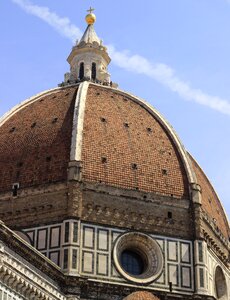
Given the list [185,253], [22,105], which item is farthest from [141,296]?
[22,105]

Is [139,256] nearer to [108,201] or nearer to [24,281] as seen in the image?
[108,201]

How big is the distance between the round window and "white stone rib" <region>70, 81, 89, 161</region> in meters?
3.65

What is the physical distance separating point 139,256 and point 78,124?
576 centimetres

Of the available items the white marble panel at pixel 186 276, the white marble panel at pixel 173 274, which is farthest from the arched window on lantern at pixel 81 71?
the white marble panel at pixel 186 276

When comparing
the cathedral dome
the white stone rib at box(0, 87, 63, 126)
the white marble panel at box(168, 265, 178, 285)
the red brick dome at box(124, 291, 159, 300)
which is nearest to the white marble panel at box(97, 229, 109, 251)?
the cathedral dome

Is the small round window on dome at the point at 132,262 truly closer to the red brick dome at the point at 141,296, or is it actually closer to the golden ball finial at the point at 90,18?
the red brick dome at the point at 141,296

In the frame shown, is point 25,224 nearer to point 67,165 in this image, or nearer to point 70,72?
point 67,165

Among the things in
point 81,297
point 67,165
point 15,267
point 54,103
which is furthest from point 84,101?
point 15,267

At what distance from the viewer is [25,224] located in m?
29.6

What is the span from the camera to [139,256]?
30094 mm

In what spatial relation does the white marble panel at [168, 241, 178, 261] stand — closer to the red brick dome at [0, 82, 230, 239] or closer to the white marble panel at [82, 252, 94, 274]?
the red brick dome at [0, 82, 230, 239]

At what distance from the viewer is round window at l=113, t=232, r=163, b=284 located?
95.9 feet

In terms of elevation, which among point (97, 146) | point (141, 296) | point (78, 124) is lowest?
point (141, 296)

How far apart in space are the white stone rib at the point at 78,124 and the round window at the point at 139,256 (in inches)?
144
